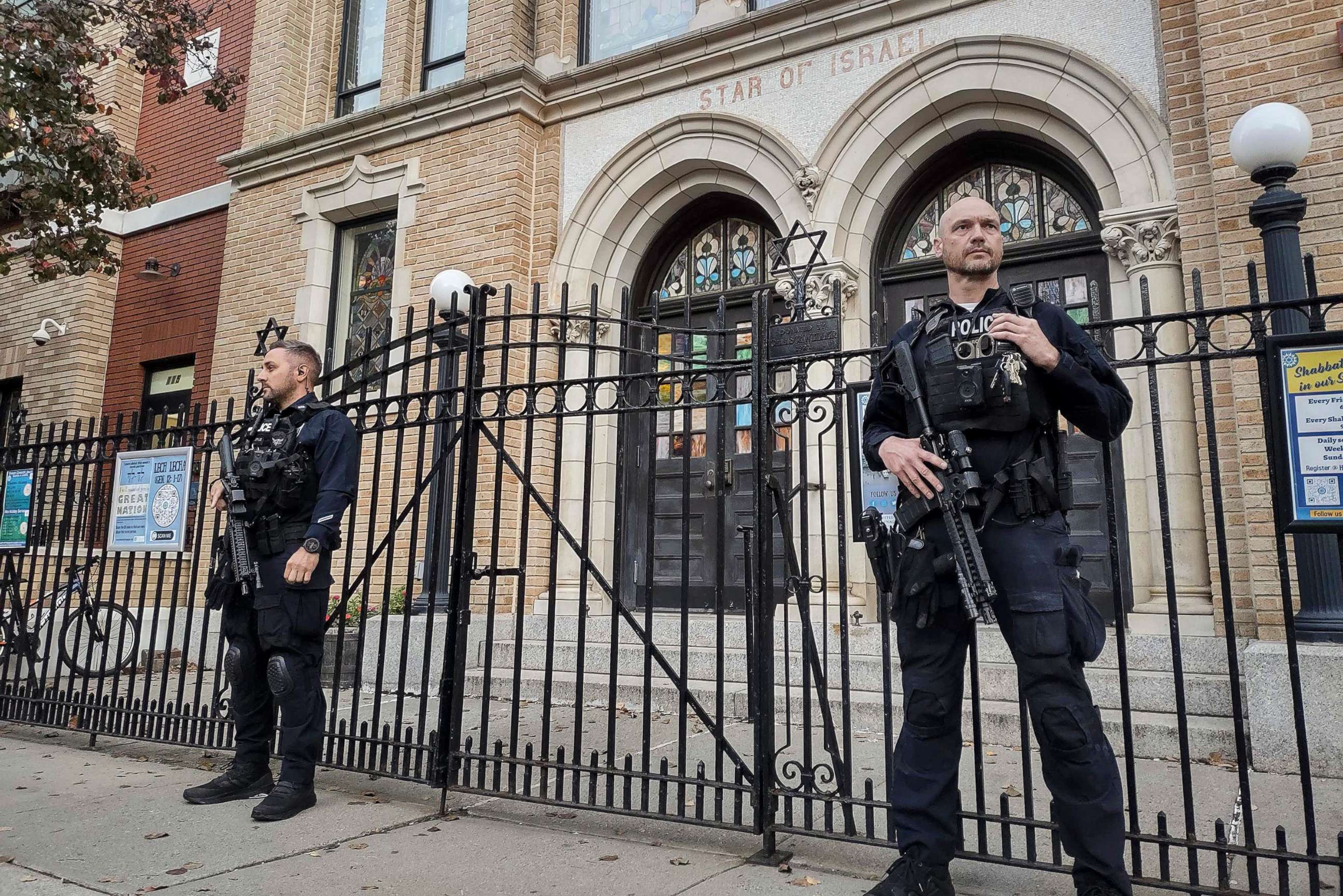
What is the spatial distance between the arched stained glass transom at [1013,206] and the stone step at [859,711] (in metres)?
3.91

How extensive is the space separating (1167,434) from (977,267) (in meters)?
3.91

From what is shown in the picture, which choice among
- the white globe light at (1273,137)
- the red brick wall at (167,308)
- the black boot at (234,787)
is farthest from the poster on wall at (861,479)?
the red brick wall at (167,308)

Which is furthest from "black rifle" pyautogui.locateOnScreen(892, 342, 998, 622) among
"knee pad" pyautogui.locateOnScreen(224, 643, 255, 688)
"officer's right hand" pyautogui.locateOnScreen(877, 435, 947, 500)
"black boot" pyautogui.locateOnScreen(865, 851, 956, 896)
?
"knee pad" pyautogui.locateOnScreen(224, 643, 255, 688)

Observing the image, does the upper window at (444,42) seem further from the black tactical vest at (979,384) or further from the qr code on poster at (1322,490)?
the qr code on poster at (1322,490)

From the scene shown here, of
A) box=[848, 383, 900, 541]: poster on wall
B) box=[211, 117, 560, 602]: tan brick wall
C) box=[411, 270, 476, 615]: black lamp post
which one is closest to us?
box=[848, 383, 900, 541]: poster on wall

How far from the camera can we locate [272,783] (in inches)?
175

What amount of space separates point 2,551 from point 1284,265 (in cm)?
846

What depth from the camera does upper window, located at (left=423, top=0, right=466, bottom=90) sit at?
10242 millimetres

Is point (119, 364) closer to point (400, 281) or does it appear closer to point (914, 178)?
point (400, 281)

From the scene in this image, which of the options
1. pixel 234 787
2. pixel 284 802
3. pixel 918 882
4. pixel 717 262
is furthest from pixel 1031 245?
pixel 234 787

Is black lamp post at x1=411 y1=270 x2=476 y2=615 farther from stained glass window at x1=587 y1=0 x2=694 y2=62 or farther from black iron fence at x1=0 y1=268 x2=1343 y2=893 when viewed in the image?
stained glass window at x1=587 y1=0 x2=694 y2=62

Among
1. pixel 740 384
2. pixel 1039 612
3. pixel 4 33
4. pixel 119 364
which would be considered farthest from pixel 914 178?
pixel 119 364

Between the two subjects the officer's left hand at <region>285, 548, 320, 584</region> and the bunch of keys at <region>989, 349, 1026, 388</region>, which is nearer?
the bunch of keys at <region>989, 349, 1026, 388</region>

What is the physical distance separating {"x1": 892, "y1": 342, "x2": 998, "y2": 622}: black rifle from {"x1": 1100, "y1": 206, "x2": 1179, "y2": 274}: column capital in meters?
4.50
